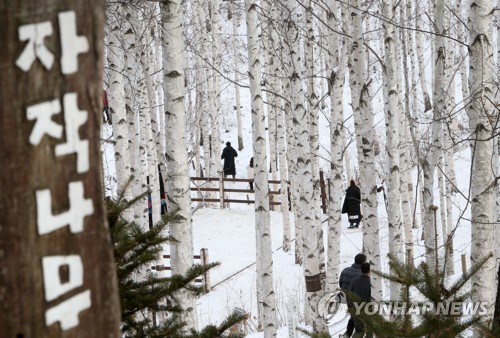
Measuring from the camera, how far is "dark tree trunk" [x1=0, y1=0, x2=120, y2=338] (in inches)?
55.6

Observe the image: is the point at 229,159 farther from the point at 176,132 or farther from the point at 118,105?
the point at 176,132

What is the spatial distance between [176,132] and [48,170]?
13.7ft

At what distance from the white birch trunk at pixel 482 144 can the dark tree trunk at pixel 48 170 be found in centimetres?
435

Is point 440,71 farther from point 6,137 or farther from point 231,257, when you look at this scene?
point 231,257

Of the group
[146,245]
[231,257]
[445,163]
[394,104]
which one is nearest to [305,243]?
[394,104]

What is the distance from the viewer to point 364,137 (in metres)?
8.07

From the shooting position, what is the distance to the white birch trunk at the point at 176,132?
5539 mm

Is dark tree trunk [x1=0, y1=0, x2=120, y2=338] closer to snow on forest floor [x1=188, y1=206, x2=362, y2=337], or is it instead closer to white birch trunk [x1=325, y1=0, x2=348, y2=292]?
white birch trunk [x1=325, y1=0, x2=348, y2=292]

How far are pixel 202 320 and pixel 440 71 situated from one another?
20.0ft

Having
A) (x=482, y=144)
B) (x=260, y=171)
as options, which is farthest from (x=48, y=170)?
(x=260, y=171)

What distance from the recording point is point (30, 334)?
4.78 feet

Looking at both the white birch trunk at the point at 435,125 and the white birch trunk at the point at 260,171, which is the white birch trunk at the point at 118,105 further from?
the white birch trunk at the point at 435,125

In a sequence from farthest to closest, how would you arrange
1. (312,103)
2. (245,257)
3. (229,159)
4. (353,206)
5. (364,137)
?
(229,159), (353,206), (245,257), (312,103), (364,137)

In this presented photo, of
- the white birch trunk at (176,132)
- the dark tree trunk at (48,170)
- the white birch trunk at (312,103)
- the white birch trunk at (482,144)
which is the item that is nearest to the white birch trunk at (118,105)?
the white birch trunk at (312,103)
